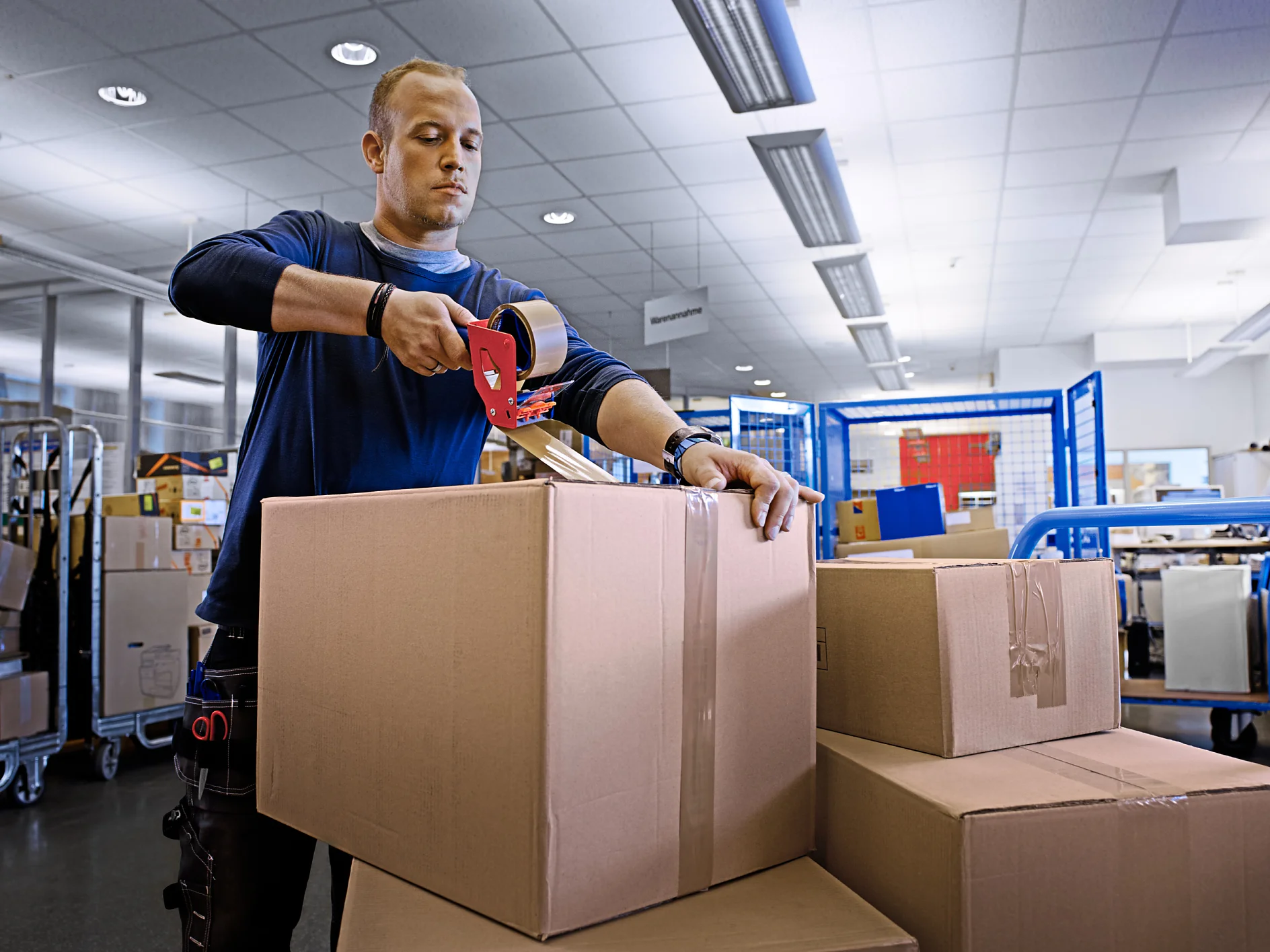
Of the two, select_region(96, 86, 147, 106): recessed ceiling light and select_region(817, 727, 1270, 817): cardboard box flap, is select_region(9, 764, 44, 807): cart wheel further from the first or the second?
select_region(817, 727, 1270, 817): cardboard box flap

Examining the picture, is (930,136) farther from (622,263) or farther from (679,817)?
(679,817)

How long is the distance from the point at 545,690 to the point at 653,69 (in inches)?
157

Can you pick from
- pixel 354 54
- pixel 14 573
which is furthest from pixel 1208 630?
pixel 14 573

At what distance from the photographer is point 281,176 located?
5160 mm

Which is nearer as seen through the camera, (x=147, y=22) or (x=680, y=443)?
(x=680, y=443)

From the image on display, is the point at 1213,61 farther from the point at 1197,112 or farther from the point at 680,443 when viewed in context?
the point at 680,443

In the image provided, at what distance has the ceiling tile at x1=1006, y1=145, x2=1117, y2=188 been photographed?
5.09 meters

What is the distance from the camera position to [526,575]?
24.9 inches

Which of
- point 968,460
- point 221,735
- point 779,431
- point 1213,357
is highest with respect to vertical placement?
point 1213,357

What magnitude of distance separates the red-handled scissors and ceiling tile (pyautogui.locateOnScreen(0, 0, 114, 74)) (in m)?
3.75

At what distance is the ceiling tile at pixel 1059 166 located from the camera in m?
5.09

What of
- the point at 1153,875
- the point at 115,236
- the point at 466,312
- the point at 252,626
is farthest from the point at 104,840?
the point at 115,236

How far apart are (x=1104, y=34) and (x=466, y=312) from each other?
4.08 meters

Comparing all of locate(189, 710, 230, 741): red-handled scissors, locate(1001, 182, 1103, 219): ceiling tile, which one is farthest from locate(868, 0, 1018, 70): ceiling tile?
locate(189, 710, 230, 741): red-handled scissors
